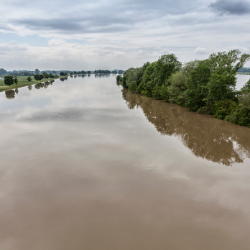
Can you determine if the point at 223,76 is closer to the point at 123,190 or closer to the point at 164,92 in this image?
the point at 164,92

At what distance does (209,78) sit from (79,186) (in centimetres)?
2941

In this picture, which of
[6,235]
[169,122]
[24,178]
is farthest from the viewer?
[169,122]

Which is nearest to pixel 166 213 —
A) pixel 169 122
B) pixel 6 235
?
pixel 6 235

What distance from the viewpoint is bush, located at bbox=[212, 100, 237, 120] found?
1232 inches

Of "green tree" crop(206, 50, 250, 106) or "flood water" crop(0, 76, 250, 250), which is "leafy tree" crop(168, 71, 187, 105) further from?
"flood water" crop(0, 76, 250, 250)

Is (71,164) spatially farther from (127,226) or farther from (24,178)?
(127,226)

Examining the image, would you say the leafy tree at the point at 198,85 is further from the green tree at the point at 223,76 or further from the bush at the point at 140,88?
the bush at the point at 140,88

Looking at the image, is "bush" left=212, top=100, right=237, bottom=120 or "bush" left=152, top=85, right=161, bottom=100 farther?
"bush" left=152, top=85, right=161, bottom=100

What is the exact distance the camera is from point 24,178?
1398cm

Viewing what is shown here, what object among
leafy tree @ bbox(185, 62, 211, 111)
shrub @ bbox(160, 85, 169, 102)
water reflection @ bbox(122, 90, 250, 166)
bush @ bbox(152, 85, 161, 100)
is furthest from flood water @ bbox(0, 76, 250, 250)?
bush @ bbox(152, 85, 161, 100)

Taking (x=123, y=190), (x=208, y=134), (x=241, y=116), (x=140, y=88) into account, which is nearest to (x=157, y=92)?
(x=140, y=88)

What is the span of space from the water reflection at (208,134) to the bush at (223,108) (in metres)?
1.15

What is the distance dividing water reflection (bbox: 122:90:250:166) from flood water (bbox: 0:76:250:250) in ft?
0.41

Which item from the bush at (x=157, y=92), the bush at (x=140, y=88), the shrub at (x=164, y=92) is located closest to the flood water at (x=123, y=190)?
the shrub at (x=164, y=92)
